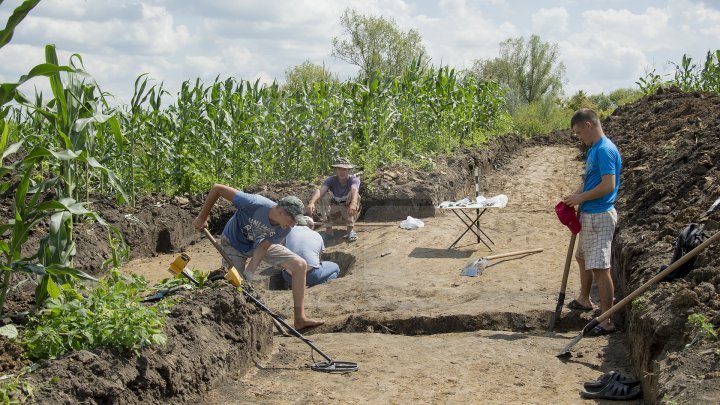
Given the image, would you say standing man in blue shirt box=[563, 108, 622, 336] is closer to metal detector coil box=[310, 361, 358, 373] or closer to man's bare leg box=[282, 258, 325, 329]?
metal detector coil box=[310, 361, 358, 373]

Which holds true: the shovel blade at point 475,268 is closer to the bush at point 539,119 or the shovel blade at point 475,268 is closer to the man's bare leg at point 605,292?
the man's bare leg at point 605,292

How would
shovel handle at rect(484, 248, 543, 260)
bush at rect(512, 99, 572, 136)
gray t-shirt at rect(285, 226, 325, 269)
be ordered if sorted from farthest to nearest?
bush at rect(512, 99, 572, 136) → shovel handle at rect(484, 248, 543, 260) → gray t-shirt at rect(285, 226, 325, 269)

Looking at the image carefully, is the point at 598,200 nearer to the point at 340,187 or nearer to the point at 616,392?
the point at 616,392

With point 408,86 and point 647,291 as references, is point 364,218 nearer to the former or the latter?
point 408,86

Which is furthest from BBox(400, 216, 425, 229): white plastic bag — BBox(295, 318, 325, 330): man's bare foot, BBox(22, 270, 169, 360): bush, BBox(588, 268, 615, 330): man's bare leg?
BBox(22, 270, 169, 360): bush

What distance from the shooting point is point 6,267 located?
489cm

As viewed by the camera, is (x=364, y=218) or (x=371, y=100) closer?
(x=364, y=218)

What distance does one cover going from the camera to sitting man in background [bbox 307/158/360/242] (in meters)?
12.4

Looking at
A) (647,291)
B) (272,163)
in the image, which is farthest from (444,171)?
(647,291)

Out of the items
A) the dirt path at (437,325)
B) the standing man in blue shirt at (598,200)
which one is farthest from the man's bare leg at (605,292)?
the dirt path at (437,325)

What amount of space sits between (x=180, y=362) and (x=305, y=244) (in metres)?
4.95

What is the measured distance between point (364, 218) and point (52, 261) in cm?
918

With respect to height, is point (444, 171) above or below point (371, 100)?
below

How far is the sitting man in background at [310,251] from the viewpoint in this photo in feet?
33.9
